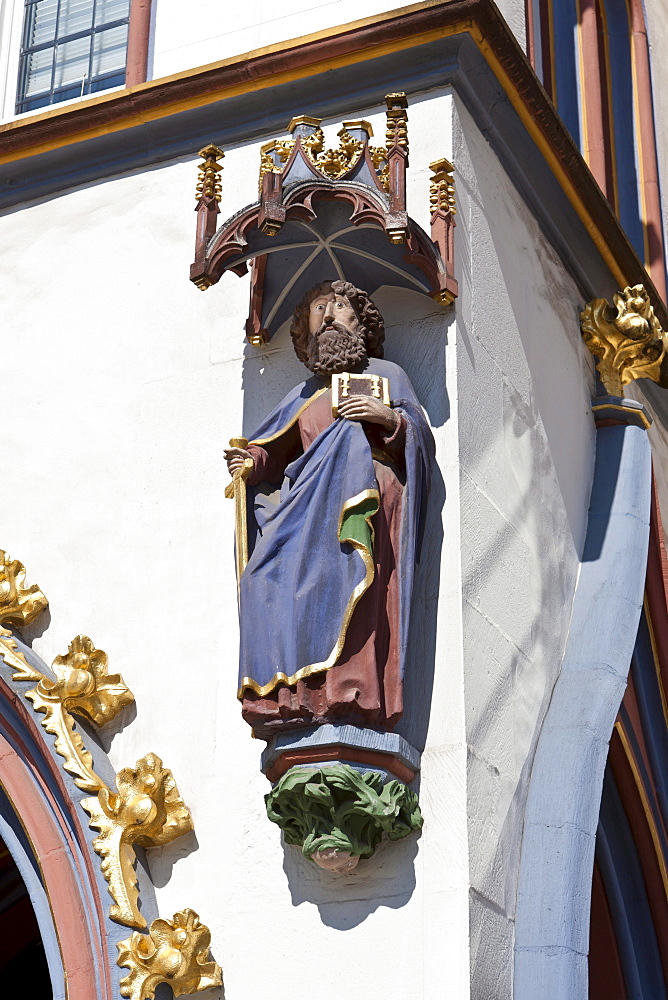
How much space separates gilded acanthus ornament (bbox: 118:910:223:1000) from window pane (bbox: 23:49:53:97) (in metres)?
4.24

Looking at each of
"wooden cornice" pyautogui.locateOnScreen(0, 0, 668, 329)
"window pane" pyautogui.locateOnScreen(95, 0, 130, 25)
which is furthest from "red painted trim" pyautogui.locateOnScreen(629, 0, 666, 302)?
"window pane" pyautogui.locateOnScreen(95, 0, 130, 25)

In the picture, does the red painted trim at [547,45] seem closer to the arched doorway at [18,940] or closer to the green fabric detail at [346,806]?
the arched doorway at [18,940]

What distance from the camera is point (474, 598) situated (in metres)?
6.23

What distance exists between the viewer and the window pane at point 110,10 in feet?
27.9

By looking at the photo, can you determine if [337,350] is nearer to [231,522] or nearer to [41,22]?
[231,522]

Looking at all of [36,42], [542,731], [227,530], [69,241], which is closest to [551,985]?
[542,731]

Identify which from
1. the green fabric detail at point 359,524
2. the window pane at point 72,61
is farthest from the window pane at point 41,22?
the green fabric detail at point 359,524

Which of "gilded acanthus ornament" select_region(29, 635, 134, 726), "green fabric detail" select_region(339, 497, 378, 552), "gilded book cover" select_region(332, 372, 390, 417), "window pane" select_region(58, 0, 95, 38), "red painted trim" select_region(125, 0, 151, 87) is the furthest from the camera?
"window pane" select_region(58, 0, 95, 38)

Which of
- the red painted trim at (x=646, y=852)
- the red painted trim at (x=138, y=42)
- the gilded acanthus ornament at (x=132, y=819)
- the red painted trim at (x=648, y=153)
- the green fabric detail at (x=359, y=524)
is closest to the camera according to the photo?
the green fabric detail at (x=359, y=524)

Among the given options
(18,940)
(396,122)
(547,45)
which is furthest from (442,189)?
(18,940)

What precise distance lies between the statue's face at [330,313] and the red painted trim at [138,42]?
1.80 m

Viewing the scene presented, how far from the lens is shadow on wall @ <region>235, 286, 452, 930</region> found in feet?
18.8

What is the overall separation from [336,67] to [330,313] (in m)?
1.24

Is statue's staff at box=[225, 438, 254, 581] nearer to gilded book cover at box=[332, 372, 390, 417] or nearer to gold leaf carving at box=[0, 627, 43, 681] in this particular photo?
gilded book cover at box=[332, 372, 390, 417]
